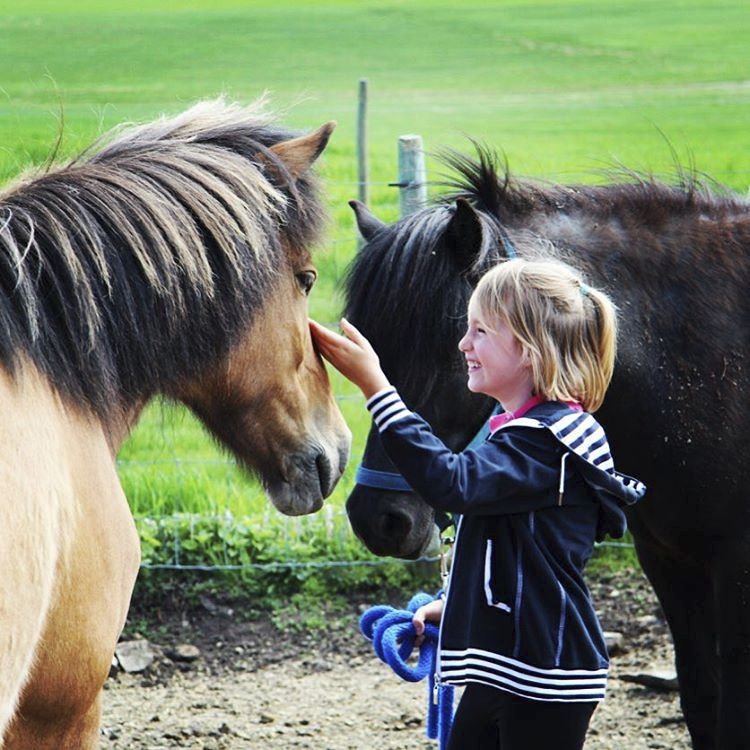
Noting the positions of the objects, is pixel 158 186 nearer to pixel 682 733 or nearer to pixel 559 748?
pixel 559 748

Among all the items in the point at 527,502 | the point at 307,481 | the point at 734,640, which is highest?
the point at 527,502

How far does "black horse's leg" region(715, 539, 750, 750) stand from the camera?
280 cm

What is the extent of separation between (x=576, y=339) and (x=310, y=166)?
0.76m

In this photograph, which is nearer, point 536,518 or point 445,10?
point 536,518

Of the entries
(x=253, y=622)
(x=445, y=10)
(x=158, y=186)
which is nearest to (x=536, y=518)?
(x=158, y=186)

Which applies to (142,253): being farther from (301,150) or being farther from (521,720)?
(521,720)

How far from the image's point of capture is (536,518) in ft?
7.08

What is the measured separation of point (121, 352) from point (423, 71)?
6.60m

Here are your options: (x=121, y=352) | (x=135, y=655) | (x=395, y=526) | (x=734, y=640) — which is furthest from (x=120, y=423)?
(x=135, y=655)

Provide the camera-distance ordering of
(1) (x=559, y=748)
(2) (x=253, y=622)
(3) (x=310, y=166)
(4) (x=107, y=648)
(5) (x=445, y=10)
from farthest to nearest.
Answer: (5) (x=445, y=10) < (2) (x=253, y=622) < (3) (x=310, y=166) < (1) (x=559, y=748) < (4) (x=107, y=648)

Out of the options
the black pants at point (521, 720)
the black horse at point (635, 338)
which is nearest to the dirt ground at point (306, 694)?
the black horse at point (635, 338)

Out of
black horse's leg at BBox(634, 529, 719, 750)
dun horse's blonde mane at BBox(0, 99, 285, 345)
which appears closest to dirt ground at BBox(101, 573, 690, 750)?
black horse's leg at BBox(634, 529, 719, 750)

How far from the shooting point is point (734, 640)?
2.83 metres

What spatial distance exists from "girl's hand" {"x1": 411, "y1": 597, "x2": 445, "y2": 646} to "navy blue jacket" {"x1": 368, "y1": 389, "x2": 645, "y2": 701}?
0.28 meters
